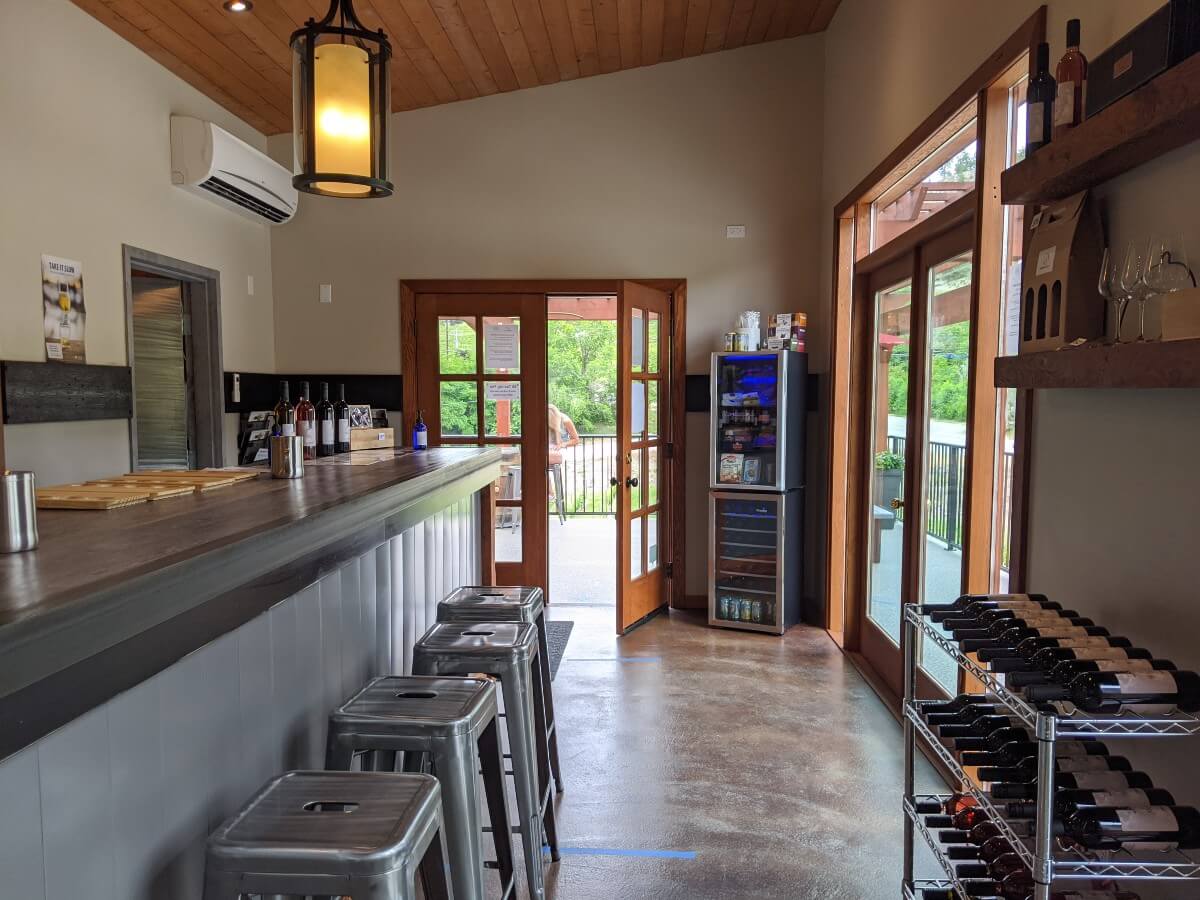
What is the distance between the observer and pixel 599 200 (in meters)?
5.51

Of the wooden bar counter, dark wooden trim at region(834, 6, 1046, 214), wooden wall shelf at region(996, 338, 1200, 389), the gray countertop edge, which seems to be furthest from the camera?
dark wooden trim at region(834, 6, 1046, 214)

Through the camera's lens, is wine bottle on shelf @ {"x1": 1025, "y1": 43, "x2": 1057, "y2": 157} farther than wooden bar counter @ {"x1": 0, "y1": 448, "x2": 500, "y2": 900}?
Yes

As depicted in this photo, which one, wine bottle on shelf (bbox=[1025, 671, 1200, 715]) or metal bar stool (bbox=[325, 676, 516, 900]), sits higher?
wine bottle on shelf (bbox=[1025, 671, 1200, 715])

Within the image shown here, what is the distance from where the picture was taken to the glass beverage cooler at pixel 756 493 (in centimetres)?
520

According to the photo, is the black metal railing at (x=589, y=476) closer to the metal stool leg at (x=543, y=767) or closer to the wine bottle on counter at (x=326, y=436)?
the wine bottle on counter at (x=326, y=436)

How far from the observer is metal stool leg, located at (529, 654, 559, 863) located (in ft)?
8.99

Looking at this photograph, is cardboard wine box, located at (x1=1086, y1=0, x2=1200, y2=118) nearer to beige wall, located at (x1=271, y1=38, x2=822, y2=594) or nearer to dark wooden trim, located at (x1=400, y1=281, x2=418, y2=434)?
beige wall, located at (x1=271, y1=38, x2=822, y2=594)

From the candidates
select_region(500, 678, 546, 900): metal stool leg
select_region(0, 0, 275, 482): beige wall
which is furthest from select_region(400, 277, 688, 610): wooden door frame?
select_region(500, 678, 546, 900): metal stool leg

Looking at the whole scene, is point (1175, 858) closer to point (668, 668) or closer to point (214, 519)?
point (214, 519)

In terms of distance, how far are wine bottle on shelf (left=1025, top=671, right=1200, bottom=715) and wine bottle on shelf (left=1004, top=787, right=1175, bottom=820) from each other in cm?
19

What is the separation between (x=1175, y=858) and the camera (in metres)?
1.62

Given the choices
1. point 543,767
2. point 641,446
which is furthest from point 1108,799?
point 641,446

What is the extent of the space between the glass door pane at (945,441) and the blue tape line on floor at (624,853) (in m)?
1.29

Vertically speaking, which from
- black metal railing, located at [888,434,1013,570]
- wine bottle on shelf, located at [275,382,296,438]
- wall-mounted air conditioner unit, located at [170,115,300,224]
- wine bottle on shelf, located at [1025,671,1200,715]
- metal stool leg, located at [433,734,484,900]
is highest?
wall-mounted air conditioner unit, located at [170,115,300,224]
